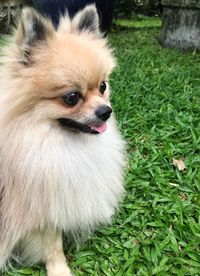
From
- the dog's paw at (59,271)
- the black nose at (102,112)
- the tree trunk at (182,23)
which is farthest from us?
the tree trunk at (182,23)

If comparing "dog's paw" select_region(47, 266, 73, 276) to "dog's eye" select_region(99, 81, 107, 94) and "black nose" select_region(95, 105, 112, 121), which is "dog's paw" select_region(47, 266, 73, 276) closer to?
"black nose" select_region(95, 105, 112, 121)

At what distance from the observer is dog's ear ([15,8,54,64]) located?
5.63 feet

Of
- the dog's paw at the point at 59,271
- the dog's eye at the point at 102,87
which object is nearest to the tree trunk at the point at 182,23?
the dog's eye at the point at 102,87

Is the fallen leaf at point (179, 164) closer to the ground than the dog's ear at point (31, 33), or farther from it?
closer to the ground

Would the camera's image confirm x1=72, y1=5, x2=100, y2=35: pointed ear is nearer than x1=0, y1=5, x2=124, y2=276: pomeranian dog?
No

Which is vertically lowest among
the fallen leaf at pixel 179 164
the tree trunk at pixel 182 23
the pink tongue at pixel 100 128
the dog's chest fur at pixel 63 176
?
the tree trunk at pixel 182 23

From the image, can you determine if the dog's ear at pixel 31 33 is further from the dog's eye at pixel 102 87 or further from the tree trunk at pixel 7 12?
the tree trunk at pixel 7 12

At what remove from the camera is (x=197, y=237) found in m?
2.25

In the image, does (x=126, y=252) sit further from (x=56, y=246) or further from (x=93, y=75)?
(x=93, y=75)

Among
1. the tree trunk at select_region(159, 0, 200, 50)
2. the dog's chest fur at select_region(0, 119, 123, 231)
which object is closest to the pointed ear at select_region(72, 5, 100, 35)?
the dog's chest fur at select_region(0, 119, 123, 231)

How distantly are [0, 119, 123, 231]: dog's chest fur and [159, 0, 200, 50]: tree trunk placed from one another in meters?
3.57

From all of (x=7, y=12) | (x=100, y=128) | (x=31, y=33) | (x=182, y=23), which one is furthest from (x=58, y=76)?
(x=7, y=12)

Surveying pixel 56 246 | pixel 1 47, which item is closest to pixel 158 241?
pixel 56 246

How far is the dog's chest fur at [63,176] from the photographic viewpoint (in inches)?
72.2
